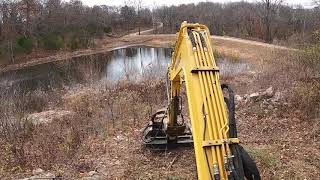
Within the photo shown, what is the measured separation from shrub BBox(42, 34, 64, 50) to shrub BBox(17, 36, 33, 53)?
2.12 meters

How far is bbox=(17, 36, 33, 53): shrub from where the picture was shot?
44.9 m

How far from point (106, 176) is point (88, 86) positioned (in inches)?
380

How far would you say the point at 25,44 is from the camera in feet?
148

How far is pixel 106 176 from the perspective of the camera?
24.0 ft

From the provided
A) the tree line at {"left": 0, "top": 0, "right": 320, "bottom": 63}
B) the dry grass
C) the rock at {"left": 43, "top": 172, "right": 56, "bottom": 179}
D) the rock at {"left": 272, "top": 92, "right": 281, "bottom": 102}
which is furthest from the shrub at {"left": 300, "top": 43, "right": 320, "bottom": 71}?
the tree line at {"left": 0, "top": 0, "right": 320, "bottom": 63}

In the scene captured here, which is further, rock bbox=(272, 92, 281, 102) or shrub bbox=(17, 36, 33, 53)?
shrub bbox=(17, 36, 33, 53)

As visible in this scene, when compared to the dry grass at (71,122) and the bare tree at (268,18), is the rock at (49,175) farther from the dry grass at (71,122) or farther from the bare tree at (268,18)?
the bare tree at (268,18)

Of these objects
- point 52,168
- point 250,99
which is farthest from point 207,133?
point 250,99

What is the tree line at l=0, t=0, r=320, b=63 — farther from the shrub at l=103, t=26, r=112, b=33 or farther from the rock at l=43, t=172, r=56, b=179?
the rock at l=43, t=172, r=56, b=179

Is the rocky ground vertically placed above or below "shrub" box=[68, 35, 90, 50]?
above

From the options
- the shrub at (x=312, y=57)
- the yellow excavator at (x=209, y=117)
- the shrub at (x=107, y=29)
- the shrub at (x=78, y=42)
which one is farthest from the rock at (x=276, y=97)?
the shrub at (x=107, y=29)

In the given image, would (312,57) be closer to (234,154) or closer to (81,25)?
(234,154)

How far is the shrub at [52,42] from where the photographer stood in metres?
47.7

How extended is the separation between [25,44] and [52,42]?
372 centimetres
